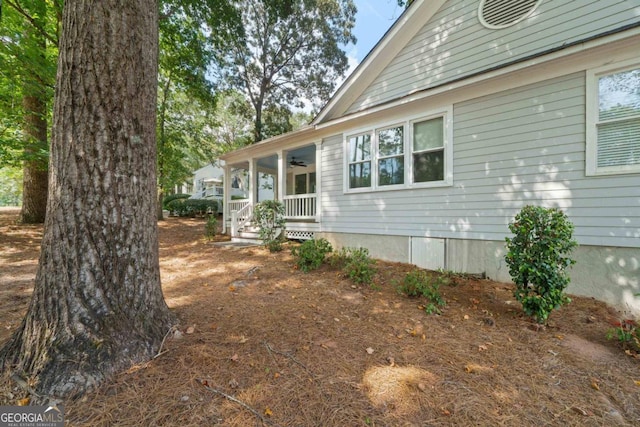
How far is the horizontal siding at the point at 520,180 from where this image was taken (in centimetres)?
388

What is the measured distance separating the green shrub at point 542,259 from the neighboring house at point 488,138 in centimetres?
153

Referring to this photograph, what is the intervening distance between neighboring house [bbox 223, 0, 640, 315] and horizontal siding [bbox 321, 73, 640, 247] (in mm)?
18

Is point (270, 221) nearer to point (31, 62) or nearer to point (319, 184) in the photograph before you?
point (319, 184)

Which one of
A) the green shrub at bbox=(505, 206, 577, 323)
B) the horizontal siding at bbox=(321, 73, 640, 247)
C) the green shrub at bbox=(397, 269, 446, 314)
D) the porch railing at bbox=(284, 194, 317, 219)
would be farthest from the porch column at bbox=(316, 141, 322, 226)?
the green shrub at bbox=(505, 206, 577, 323)

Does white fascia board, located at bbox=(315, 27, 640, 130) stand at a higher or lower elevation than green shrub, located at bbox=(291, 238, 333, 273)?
higher

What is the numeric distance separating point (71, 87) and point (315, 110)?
16856 mm

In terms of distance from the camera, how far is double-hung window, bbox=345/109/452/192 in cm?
547

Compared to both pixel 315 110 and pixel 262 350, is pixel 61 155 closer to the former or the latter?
pixel 262 350

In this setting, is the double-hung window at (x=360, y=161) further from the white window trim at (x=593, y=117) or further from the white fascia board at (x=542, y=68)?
the white window trim at (x=593, y=117)

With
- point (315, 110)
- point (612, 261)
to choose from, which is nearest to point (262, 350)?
point (612, 261)

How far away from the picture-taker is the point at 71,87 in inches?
78.2

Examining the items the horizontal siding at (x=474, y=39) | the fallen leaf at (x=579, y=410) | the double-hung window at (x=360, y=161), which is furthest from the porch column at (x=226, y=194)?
the fallen leaf at (x=579, y=410)

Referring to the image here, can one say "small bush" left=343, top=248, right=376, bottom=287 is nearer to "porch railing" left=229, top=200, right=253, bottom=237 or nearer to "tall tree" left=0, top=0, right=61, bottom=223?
"porch railing" left=229, top=200, right=253, bottom=237

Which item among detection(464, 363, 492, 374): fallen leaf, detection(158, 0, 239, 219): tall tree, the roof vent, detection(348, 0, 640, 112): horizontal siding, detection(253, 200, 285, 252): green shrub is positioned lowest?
detection(464, 363, 492, 374): fallen leaf
